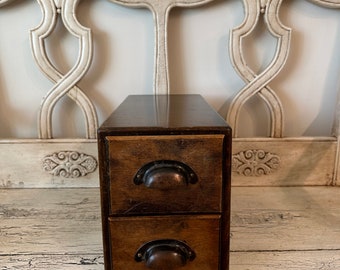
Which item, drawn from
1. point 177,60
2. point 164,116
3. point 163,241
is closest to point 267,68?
point 177,60

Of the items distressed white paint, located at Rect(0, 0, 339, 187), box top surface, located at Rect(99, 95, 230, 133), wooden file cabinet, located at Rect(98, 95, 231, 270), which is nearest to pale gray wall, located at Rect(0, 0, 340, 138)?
distressed white paint, located at Rect(0, 0, 339, 187)

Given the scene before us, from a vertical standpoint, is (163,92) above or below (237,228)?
above

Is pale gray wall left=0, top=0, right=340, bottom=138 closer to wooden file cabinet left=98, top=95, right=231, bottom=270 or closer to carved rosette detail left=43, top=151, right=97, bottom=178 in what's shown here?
carved rosette detail left=43, top=151, right=97, bottom=178

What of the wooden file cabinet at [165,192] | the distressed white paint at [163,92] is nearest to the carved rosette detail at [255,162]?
the distressed white paint at [163,92]

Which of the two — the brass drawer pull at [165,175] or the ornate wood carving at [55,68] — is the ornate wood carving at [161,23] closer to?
the ornate wood carving at [55,68]

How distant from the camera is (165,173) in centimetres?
49

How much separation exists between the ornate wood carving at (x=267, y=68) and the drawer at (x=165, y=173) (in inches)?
15.5

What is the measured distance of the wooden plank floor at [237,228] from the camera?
23.3 inches

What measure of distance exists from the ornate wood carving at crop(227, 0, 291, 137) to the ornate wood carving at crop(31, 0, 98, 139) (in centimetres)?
36

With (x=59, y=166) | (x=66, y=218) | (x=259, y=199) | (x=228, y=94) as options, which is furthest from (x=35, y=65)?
(x=259, y=199)

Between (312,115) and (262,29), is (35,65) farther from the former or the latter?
(312,115)

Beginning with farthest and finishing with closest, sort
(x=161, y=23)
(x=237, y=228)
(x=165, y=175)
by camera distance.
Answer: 1. (x=161, y=23)
2. (x=237, y=228)
3. (x=165, y=175)

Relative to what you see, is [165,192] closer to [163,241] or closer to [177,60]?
[163,241]

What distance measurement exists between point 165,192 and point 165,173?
40 mm
